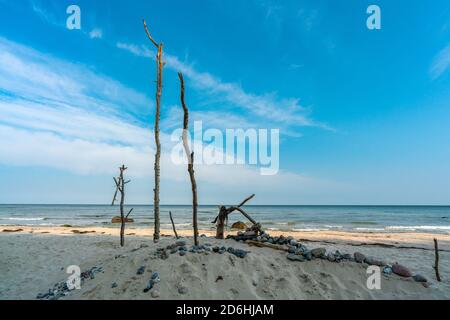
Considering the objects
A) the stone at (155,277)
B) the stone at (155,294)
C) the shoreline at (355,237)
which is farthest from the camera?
the shoreline at (355,237)

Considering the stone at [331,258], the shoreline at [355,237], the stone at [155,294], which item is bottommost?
the shoreline at [355,237]

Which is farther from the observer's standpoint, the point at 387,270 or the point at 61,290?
the point at 387,270

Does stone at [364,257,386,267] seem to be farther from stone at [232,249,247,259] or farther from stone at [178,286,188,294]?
stone at [178,286,188,294]

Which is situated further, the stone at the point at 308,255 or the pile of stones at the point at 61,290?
the stone at the point at 308,255

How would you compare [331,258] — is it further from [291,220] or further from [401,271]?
[291,220]

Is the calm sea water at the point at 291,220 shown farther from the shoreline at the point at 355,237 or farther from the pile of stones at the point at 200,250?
the pile of stones at the point at 200,250

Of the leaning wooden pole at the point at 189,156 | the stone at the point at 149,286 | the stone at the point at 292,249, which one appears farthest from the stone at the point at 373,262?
the stone at the point at 149,286

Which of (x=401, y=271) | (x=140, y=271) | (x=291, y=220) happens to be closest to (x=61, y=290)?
(x=140, y=271)

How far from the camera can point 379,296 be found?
704 cm

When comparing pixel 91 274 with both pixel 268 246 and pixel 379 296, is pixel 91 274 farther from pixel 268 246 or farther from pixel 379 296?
pixel 379 296

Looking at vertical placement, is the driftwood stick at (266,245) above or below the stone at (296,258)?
above

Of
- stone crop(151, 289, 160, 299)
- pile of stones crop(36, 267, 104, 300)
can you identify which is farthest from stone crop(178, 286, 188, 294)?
pile of stones crop(36, 267, 104, 300)
